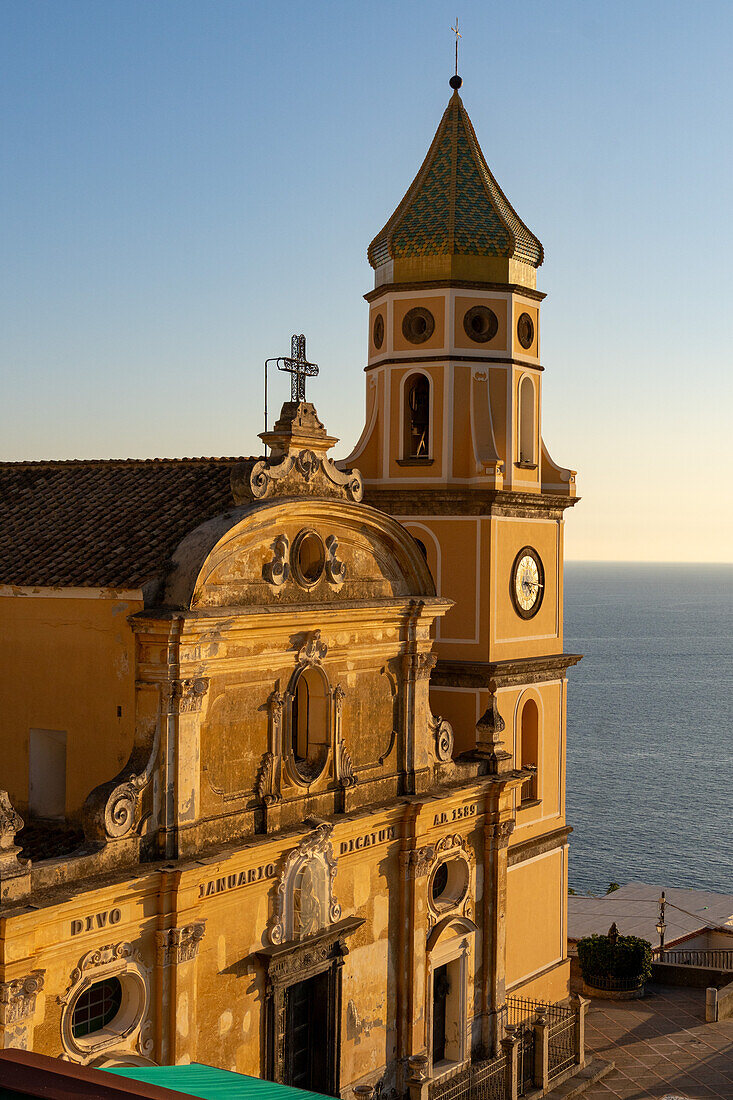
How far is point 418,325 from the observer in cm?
2631

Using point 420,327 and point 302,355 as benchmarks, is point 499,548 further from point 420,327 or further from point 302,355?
point 302,355

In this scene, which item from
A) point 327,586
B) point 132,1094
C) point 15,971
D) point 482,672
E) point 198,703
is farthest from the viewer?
point 482,672

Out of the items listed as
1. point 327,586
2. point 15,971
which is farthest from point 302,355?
point 15,971

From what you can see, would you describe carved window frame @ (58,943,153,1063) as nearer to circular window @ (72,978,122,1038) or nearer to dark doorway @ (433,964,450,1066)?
circular window @ (72,978,122,1038)

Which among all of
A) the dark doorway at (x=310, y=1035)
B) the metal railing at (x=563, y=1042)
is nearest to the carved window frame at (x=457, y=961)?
the metal railing at (x=563, y=1042)

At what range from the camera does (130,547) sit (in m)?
17.7

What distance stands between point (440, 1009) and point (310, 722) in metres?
6.41

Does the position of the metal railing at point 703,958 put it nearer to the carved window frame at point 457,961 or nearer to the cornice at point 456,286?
the carved window frame at point 457,961

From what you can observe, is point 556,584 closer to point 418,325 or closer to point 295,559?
point 418,325

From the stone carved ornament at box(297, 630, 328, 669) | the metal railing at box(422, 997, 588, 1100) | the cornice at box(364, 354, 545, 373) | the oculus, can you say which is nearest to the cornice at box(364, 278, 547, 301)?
the cornice at box(364, 354, 545, 373)

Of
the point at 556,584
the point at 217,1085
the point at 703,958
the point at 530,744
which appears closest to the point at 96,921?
the point at 217,1085

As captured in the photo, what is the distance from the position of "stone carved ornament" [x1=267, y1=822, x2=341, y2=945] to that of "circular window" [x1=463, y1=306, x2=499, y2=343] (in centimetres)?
1166

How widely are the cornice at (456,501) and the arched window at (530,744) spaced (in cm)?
414

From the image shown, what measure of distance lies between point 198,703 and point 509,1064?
974 centimetres
